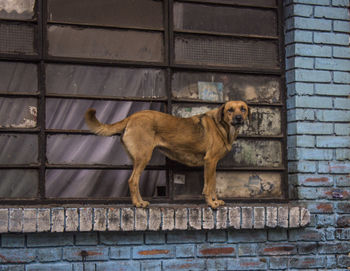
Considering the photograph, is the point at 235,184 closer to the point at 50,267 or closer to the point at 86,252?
the point at 86,252

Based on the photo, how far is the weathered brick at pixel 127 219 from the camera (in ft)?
14.0

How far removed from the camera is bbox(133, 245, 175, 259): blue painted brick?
14.4ft

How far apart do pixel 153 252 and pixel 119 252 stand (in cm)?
29

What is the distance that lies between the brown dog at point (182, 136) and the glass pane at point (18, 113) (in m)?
0.51

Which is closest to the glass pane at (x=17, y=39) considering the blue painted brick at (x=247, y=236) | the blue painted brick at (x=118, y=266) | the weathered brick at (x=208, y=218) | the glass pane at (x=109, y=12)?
the glass pane at (x=109, y=12)

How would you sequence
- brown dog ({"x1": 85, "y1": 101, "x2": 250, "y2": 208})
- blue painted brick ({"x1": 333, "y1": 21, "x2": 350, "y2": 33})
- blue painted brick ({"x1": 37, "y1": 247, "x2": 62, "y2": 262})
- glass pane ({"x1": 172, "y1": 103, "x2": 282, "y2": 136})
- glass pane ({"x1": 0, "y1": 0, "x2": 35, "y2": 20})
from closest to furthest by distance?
1. blue painted brick ({"x1": 37, "y1": 247, "x2": 62, "y2": 262})
2. brown dog ({"x1": 85, "y1": 101, "x2": 250, "y2": 208})
3. glass pane ({"x1": 0, "y1": 0, "x2": 35, "y2": 20})
4. glass pane ({"x1": 172, "y1": 103, "x2": 282, "y2": 136})
5. blue painted brick ({"x1": 333, "y1": 21, "x2": 350, "y2": 33})

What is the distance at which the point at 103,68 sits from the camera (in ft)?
15.1

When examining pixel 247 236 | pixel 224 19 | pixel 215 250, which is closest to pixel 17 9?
pixel 224 19

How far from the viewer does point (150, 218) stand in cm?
432

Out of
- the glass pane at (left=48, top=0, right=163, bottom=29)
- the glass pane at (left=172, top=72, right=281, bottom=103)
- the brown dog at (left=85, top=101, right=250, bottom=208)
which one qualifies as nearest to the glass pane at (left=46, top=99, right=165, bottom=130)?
the brown dog at (left=85, top=101, right=250, bottom=208)

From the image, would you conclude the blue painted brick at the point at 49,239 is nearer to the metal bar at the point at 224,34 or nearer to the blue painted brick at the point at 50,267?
the blue painted brick at the point at 50,267

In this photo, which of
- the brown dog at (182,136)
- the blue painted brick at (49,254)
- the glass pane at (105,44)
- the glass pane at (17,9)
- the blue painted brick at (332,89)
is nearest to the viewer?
the blue painted brick at (49,254)

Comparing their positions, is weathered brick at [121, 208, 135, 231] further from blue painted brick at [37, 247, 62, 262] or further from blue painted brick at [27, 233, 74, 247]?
blue painted brick at [37, 247, 62, 262]

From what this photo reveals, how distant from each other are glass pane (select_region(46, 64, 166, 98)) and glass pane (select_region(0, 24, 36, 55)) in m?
0.24
